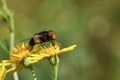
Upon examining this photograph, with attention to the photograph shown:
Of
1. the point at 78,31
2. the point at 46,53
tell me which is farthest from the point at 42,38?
the point at 78,31

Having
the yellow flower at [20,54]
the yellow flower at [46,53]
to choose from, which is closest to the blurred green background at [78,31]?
the yellow flower at [20,54]

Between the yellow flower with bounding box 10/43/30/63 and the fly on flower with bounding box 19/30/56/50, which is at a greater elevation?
the fly on flower with bounding box 19/30/56/50

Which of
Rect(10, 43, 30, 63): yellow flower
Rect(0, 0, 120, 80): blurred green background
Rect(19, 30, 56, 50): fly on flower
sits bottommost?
Rect(10, 43, 30, 63): yellow flower

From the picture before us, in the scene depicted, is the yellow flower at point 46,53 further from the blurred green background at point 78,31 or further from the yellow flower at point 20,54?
the blurred green background at point 78,31

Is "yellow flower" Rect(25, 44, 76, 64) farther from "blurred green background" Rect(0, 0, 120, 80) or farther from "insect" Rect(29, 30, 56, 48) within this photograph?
"blurred green background" Rect(0, 0, 120, 80)

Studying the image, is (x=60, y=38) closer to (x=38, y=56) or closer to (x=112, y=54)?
(x=112, y=54)

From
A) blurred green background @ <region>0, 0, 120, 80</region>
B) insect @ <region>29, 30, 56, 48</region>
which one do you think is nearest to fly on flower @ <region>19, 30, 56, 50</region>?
insect @ <region>29, 30, 56, 48</region>

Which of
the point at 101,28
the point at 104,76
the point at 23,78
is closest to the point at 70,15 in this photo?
the point at 101,28

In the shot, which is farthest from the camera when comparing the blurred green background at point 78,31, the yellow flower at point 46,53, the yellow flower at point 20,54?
the blurred green background at point 78,31
